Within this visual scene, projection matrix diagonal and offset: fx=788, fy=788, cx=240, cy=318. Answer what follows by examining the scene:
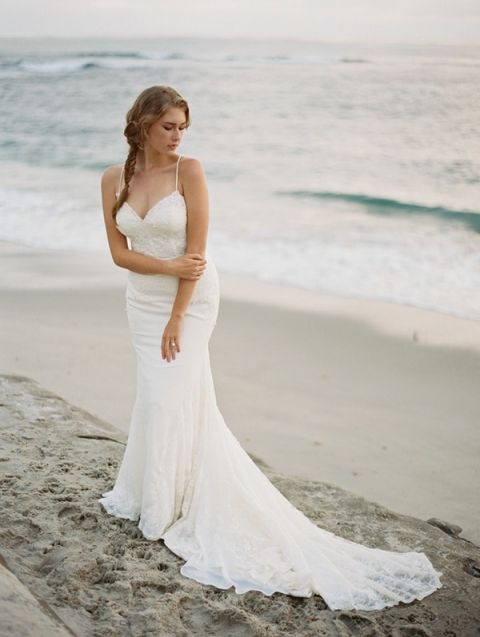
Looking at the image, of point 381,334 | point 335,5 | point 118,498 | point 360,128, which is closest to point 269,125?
point 360,128

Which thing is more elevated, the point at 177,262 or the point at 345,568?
the point at 177,262

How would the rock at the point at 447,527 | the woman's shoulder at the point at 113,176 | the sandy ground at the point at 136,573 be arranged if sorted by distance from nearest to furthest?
the sandy ground at the point at 136,573
the woman's shoulder at the point at 113,176
the rock at the point at 447,527

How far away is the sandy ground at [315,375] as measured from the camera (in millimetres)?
5535

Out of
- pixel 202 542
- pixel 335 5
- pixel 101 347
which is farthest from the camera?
pixel 335 5

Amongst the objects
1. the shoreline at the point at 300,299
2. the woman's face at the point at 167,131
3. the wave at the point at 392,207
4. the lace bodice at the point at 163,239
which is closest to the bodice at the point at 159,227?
the lace bodice at the point at 163,239

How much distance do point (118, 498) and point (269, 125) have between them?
20113mm

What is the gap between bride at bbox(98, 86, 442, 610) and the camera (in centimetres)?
348

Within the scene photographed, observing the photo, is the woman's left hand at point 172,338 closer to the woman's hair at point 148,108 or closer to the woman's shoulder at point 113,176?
the woman's shoulder at point 113,176

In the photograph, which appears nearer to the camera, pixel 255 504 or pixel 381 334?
pixel 255 504

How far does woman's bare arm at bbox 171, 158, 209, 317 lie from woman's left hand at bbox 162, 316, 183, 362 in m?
0.03

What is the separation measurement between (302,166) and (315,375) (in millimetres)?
12114

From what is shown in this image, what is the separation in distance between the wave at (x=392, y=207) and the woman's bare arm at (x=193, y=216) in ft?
33.7

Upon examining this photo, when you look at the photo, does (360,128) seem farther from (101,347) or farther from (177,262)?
(177,262)

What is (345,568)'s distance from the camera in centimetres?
354
